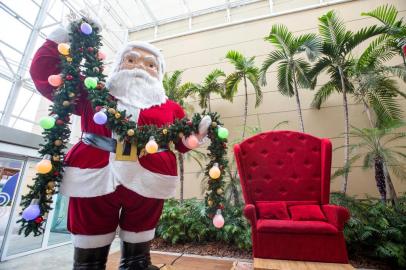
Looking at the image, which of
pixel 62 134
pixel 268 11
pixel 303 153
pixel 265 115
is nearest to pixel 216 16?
pixel 268 11

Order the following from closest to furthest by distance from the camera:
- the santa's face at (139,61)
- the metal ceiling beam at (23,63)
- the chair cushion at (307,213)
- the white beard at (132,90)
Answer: the white beard at (132,90), the santa's face at (139,61), the chair cushion at (307,213), the metal ceiling beam at (23,63)

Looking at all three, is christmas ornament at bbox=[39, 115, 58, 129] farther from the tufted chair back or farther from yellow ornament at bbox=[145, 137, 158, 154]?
the tufted chair back

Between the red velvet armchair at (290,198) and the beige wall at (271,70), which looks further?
the beige wall at (271,70)

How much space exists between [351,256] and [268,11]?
257 inches

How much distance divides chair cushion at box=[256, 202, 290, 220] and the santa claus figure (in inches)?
55.1

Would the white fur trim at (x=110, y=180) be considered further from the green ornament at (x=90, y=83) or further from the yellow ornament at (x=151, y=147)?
the green ornament at (x=90, y=83)

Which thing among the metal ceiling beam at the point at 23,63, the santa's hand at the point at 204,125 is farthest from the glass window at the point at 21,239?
the metal ceiling beam at the point at 23,63

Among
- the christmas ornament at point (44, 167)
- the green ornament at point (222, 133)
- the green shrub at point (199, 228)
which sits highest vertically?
the green ornament at point (222, 133)

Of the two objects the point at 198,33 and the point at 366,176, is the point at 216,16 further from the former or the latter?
the point at 366,176

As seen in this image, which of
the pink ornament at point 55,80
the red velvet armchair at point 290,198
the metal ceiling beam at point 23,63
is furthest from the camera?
the metal ceiling beam at point 23,63

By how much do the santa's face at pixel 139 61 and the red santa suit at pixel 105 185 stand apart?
0.31 m

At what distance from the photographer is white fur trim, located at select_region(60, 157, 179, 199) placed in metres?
1.08

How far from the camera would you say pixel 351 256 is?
2926mm

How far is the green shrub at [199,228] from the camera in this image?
3.33 m
